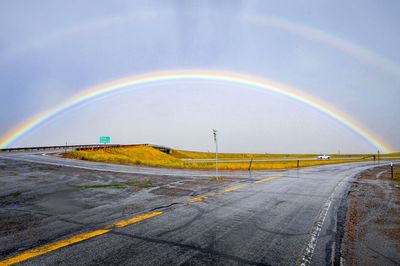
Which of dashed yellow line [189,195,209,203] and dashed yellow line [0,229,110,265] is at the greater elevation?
dashed yellow line [189,195,209,203]

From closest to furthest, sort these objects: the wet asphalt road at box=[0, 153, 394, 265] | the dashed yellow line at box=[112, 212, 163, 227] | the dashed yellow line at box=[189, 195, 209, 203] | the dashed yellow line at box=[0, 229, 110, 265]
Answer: the dashed yellow line at box=[0, 229, 110, 265], the wet asphalt road at box=[0, 153, 394, 265], the dashed yellow line at box=[112, 212, 163, 227], the dashed yellow line at box=[189, 195, 209, 203]

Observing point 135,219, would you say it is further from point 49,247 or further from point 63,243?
point 49,247

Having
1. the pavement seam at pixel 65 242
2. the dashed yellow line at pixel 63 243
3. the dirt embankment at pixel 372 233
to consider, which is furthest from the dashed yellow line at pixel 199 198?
the dirt embankment at pixel 372 233

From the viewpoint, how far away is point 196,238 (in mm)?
5188

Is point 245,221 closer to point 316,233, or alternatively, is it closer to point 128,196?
point 316,233

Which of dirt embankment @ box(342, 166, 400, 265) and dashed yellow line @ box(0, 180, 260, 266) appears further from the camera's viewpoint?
dirt embankment @ box(342, 166, 400, 265)

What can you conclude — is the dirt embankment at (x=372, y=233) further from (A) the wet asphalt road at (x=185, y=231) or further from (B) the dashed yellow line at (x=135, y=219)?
(B) the dashed yellow line at (x=135, y=219)

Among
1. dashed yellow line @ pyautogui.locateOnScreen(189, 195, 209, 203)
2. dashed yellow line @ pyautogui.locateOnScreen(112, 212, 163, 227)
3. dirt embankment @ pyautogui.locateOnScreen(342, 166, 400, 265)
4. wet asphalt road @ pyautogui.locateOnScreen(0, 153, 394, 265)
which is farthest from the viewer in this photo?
dashed yellow line @ pyautogui.locateOnScreen(189, 195, 209, 203)

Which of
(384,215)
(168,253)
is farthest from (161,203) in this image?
(384,215)

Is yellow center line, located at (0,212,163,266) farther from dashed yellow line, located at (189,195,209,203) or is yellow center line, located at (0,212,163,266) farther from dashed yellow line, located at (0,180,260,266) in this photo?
dashed yellow line, located at (189,195,209,203)

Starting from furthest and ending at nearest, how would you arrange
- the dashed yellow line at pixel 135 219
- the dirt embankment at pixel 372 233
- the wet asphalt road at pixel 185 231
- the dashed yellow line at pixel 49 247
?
the dashed yellow line at pixel 135 219, the dirt embankment at pixel 372 233, the wet asphalt road at pixel 185 231, the dashed yellow line at pixel 49 247

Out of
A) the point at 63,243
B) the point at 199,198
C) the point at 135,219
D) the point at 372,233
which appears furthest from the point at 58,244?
the point at 372,233

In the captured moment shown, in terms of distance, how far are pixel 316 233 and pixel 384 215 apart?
148 inches

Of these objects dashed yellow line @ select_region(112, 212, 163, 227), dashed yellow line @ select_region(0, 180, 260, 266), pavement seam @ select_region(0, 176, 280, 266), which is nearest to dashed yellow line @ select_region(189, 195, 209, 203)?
dashed yellow line @ select_region(112, 212, 163, 227)
